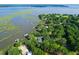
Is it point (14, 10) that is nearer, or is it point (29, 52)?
point (29, 52)

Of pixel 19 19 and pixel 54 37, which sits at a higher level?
pixel 19 19

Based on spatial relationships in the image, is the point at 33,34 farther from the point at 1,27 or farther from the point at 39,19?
the point at 1,27

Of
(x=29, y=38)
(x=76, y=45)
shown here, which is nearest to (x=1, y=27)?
(x=29, y=38)
